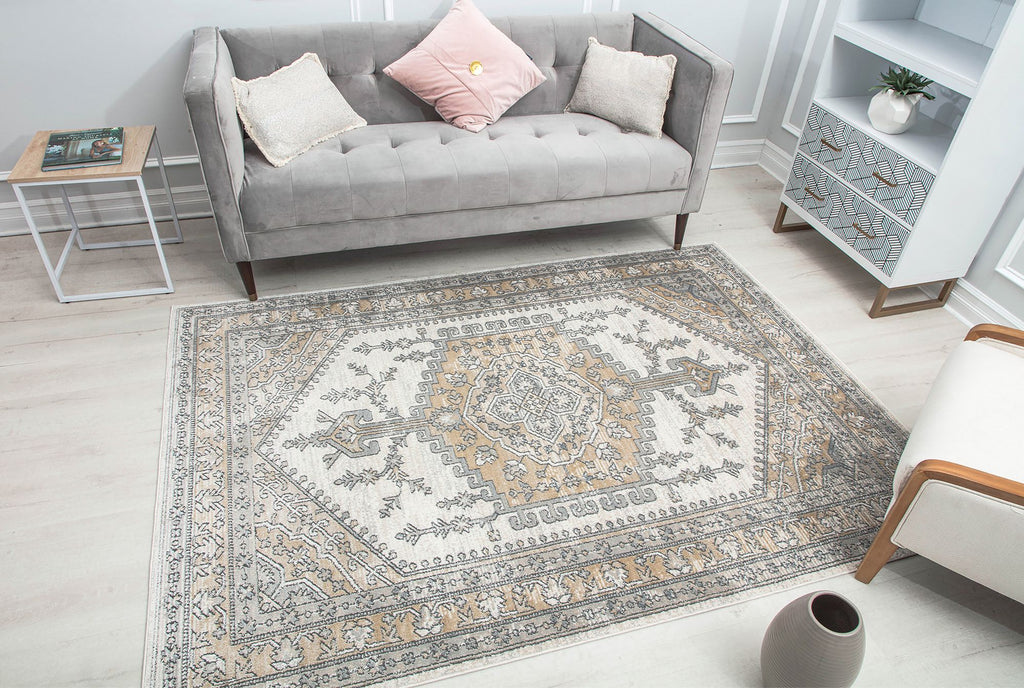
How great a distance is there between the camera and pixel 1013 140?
7.82 ft

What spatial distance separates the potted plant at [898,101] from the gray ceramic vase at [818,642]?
196cm

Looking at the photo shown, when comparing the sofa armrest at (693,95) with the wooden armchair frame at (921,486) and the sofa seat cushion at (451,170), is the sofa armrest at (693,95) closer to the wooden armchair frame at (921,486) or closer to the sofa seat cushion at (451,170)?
the sofa seat cushion at (451,170)

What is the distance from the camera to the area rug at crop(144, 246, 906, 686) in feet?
5.51

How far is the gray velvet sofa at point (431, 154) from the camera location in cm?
245

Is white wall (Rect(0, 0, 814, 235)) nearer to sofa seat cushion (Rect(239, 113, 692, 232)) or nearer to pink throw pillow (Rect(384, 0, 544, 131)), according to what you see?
pink throw pillow (Rect(384, 0, 544, 131))

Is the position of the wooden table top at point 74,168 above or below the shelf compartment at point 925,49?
below

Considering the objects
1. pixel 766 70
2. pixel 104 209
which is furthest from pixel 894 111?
pixel 104 209

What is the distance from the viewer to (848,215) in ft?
9.18

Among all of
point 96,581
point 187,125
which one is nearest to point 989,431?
point 96,581

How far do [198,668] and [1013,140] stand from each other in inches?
116

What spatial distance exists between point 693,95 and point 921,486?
5.84 feet

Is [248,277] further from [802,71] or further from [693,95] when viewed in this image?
[802,71]

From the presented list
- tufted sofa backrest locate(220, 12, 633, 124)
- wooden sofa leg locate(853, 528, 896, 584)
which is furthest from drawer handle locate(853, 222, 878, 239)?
wooden sofa leg locate(853, 528, 896, 584)

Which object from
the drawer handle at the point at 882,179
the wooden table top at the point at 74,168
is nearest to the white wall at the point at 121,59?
the wooden table top at the point at 74,168
